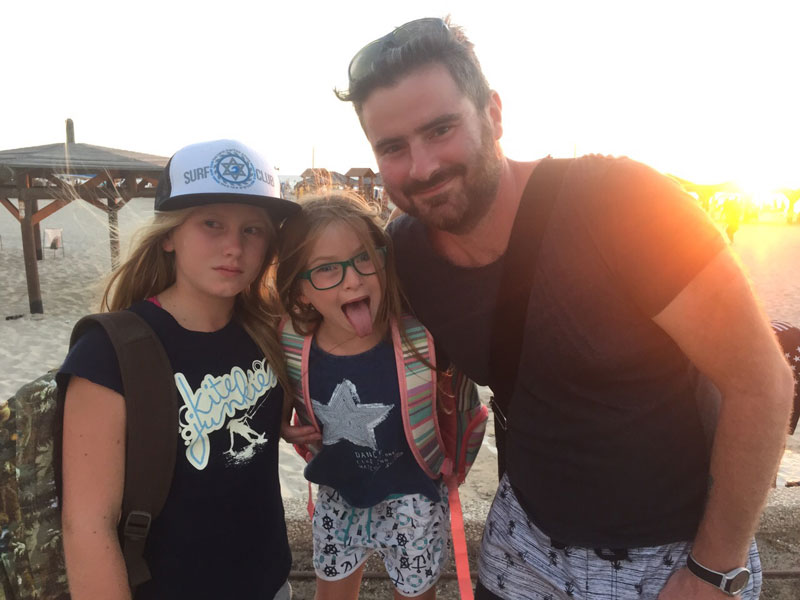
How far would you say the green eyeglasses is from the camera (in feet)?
6.55

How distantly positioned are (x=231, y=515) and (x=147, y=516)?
0.93 feet

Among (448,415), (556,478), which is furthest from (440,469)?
(556,478)

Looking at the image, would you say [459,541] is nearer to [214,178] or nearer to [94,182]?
[214,178]

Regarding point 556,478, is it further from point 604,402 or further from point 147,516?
point 147,516

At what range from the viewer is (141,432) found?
56.6 inches

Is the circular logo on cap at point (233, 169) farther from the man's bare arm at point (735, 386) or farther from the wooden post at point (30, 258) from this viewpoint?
the wooden post at point (30, 258)

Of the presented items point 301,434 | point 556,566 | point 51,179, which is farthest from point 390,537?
point 51,179

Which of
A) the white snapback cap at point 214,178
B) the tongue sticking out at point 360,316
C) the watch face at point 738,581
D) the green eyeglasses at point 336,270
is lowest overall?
the watch face at point 738,581

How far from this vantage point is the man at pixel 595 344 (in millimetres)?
1312

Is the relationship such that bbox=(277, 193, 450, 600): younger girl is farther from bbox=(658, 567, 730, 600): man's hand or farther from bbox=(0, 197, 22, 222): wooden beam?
bbox=(0, 197, 22, 222): wooden beam

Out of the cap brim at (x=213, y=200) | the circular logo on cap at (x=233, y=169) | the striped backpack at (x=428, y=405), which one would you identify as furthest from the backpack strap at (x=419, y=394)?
the circular logo on cap at (x=233, y=169)

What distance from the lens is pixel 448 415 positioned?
6.88 feet

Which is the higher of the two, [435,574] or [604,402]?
[604,402]

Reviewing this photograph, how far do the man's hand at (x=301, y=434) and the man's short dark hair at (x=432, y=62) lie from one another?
1.27 m
